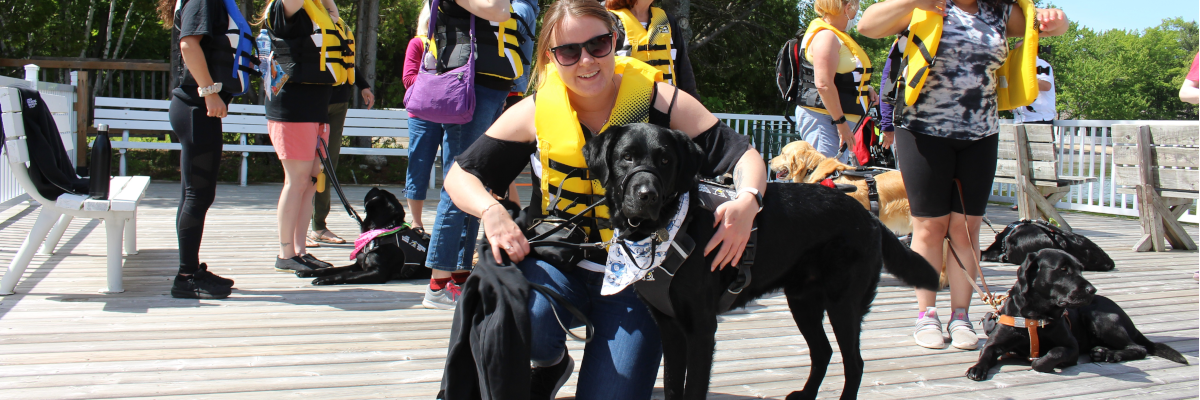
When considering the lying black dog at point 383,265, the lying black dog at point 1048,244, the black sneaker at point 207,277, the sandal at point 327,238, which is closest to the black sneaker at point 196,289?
the black sneaker at point 207,277

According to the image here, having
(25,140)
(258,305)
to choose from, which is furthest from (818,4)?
(25,140)

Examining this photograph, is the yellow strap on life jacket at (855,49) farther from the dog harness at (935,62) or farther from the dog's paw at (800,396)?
the dog's paw at (800,396)

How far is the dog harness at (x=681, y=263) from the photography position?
1927 millimetres

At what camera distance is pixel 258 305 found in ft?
12.0

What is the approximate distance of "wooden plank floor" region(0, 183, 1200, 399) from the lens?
8.42ft

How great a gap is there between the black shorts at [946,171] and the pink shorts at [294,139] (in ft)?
9.99

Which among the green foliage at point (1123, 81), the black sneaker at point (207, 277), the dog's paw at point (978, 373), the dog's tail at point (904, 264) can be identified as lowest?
the dog's paw at point (978, 373)

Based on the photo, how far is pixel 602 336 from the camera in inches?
87.4

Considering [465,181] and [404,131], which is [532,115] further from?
[404,131]

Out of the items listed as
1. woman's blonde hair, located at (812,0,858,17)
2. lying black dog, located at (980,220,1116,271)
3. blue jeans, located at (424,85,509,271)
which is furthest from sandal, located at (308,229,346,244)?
lying black dog, located at (980,220,1116,271)

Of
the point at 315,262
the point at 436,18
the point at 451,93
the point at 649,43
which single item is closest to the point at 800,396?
the point at 649,43

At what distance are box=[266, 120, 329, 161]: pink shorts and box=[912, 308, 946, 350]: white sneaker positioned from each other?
3.23 m

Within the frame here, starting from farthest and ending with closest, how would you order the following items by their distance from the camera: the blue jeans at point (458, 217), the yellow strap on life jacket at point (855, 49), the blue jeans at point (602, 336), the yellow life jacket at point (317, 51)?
A: 1. the yellow strap on life jacket at point (855, 49)
2. the yellow life jacket at point (317, 51)
3. the blue jeans at point (458, 217)
4. the blue jeans at point (602, 336)

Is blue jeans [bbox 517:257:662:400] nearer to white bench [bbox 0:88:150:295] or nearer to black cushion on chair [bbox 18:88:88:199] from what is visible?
white bench [bbox 0:88:150:295]
